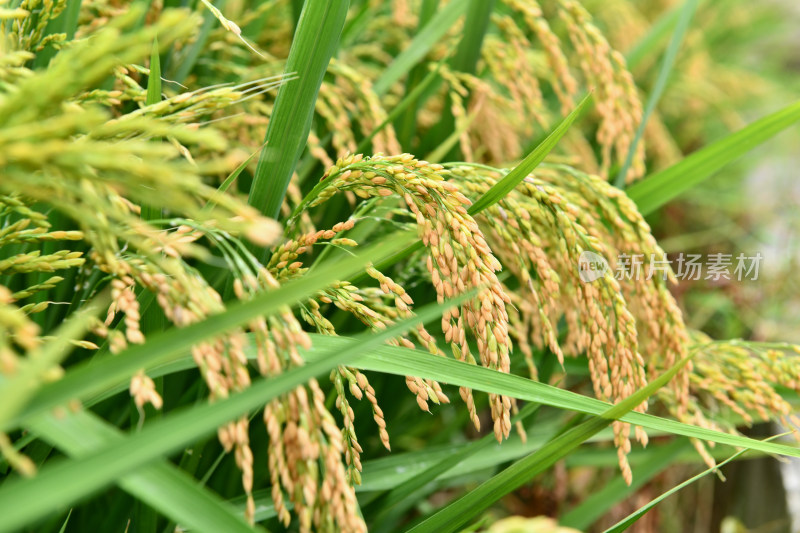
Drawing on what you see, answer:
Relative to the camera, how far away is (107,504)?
83cm

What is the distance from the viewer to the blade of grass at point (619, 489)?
110cm

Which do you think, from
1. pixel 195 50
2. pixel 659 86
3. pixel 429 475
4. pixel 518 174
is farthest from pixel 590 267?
pixel 195 50

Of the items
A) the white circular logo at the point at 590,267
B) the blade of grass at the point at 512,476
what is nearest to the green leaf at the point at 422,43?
the white circular logo at the point at 590,267

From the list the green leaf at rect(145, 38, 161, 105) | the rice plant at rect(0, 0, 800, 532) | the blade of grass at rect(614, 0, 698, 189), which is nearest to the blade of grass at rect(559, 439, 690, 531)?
the rice plant at rect(0, 0, 800, 532)

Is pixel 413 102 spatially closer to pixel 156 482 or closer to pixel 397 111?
pixel 397 111

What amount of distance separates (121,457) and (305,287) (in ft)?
0.50

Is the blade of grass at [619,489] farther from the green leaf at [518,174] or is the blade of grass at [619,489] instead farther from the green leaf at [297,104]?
the green leaf at [297,104]

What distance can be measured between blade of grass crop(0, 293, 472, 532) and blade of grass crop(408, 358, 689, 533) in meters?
0.36

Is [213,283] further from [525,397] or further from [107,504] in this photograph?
[525,397]

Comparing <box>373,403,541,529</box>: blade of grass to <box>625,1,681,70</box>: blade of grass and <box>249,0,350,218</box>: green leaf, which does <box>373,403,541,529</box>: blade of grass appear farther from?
<box>625,1,681,70</box>: blade of grass

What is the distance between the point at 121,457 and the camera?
0.39 metres

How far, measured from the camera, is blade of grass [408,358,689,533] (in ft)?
2.33

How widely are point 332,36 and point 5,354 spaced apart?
53cm

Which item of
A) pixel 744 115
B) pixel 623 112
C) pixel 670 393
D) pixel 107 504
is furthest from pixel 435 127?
pixel 744 115
